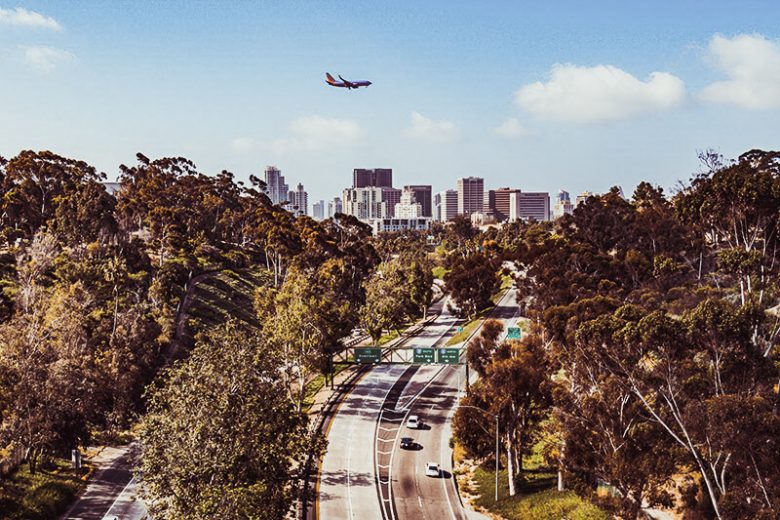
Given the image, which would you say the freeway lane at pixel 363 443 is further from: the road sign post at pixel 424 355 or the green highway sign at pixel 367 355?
the road sign post at pixel 424 355

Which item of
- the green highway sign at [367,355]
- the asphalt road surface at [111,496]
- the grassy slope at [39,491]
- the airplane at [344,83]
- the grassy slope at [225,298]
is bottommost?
the asphalt road surface at [111,496]

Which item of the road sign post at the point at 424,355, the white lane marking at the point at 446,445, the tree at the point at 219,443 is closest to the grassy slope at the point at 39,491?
the tree at the point at 219,443

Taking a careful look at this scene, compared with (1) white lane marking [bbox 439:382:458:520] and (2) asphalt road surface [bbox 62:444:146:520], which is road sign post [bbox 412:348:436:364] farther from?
(2) asphalt road surface [bbox 62:444:146:520]

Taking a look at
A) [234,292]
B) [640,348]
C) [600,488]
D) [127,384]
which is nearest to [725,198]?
[640,348]

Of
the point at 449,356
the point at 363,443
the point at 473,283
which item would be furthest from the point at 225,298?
the point at 363,443

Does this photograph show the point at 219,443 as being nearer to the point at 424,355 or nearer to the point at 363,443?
the point at 363,443

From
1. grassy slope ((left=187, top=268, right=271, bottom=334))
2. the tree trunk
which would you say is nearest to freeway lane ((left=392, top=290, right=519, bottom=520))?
the tree trunk

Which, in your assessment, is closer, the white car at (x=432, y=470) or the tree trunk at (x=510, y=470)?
the tree trunk at (x=510, y=470)

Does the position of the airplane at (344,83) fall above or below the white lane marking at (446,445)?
above
